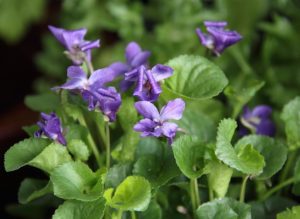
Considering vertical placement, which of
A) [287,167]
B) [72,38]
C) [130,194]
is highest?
[72,38]

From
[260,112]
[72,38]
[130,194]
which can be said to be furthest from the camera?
[260,112]

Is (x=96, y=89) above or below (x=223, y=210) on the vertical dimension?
above

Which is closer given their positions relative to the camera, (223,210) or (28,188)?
(223,210)

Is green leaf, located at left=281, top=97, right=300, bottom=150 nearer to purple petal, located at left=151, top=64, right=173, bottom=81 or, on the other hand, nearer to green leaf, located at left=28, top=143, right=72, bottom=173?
purple petal, located at left=151, top=64, right=173, bottom=81

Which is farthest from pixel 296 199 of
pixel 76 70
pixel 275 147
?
pixel 76 70

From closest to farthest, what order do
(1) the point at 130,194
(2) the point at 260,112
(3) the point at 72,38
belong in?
(1) the point at 130,194 → (3) the point at 72,38 → (2) the point at 260,112

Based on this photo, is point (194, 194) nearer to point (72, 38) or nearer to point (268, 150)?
point (268, 150)

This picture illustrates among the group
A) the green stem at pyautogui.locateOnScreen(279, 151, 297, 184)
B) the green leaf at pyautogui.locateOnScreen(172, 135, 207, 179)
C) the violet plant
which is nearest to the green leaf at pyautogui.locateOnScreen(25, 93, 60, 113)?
the violet plant

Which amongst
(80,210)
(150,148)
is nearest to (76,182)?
(80,210)
